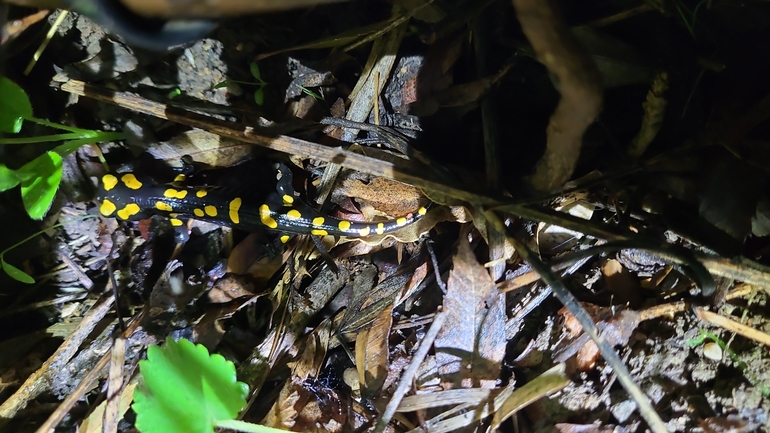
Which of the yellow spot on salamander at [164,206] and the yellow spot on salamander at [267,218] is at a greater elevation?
the yellow spot on salamander at [164,206]

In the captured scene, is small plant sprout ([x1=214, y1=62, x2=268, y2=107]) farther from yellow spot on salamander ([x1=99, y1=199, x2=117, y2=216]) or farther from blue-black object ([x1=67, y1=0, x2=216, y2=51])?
yellow spot on salamander ([x1=99, y1=199, x2=117, y2=216])

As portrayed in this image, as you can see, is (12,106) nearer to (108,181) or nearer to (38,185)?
(38,185)

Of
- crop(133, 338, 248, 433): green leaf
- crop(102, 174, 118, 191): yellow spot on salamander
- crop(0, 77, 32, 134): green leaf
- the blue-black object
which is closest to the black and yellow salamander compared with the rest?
crop(102, 174, 118, 191): yellow spot on salamander

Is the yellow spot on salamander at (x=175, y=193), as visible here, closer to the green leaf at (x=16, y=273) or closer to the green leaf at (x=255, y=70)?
the green leaf at (x=16, y=273)

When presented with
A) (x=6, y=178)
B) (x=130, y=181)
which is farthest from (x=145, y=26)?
(x=130, y=181)

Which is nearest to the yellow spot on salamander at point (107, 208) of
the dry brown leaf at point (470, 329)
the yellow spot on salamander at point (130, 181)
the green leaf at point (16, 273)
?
the yellow spot on salamander at point (130, 181)

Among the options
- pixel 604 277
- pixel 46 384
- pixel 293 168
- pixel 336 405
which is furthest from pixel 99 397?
pixel 604 277
